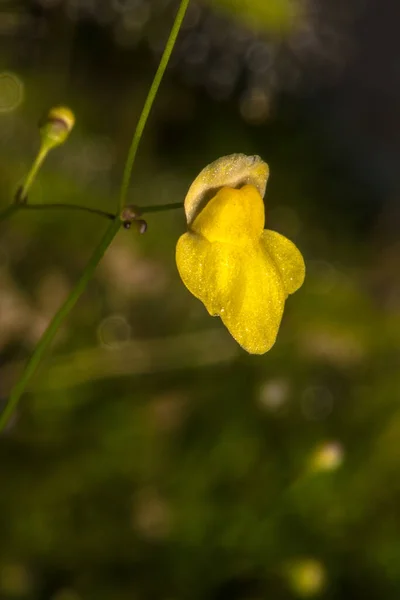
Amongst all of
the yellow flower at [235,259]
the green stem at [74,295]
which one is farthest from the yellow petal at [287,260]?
the green stem at [74,295]

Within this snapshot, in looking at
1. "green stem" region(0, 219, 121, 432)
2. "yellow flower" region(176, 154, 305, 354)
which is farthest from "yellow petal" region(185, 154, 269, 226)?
"green stem" region(0, 219, 121, 432)

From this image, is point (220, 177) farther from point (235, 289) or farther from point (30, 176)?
point (30, 176)

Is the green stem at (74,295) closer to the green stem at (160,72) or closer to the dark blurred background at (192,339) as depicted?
the green stem at (160,72)

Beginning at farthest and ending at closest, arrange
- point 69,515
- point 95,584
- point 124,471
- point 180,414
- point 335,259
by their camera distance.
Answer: point 335,259
point 180,414
point 124,471
point 69,515
point 95,584

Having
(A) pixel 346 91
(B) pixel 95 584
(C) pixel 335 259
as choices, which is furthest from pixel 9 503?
(A) pixel 346 91

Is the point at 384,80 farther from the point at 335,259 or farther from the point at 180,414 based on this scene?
the point at 180,414

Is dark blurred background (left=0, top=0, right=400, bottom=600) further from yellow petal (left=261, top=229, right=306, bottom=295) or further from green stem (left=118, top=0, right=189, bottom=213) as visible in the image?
green stem (left=118, top=0, right=189, bottom=213)

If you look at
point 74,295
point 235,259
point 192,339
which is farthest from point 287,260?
point 192,339
